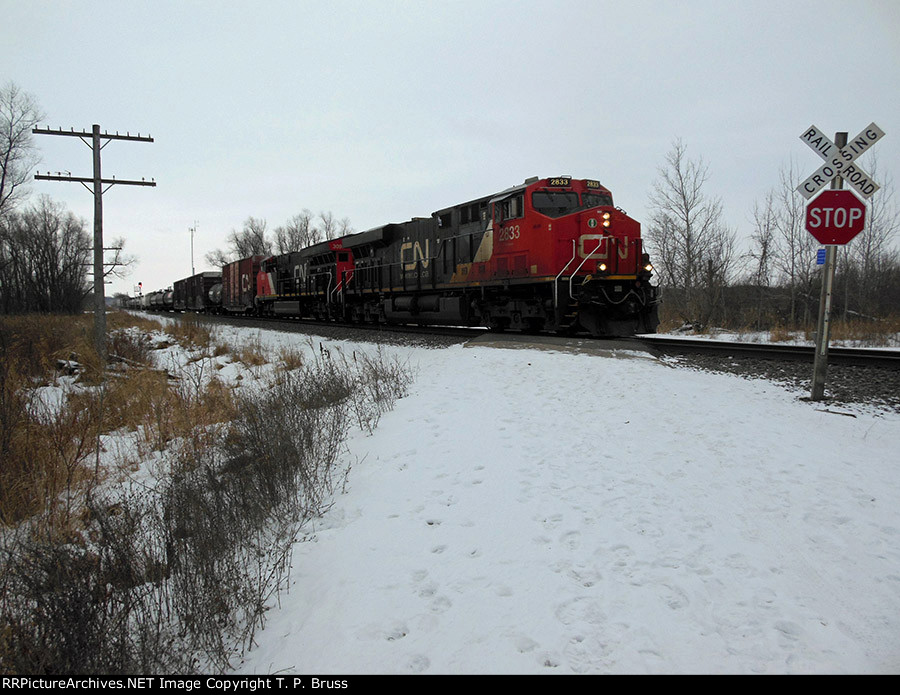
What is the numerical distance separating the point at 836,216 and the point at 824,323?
1.37 meters

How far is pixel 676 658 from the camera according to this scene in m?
2.02

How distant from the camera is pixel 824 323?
627 centimetres

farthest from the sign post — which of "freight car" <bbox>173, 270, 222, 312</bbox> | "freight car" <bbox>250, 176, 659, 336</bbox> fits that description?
"freight car" <bbox>173, 270, 222, 312</bbox>

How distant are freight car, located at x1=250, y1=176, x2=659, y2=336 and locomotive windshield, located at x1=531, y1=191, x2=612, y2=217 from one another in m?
0.02

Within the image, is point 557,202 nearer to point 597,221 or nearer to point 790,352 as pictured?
point 597,221

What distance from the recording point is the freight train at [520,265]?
33.8 ft

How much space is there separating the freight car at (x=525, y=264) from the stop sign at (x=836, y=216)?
166 inches

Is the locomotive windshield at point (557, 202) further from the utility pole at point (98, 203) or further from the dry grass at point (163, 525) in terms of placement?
the utility pole at point (98, 203)

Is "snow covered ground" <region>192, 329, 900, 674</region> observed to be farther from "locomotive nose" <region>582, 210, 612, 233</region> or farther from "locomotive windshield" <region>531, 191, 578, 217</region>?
"locomotive windshield" <region>531, 191, 578, 217</region>

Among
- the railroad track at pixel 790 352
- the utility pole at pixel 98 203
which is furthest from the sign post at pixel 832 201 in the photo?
the utility pole at pixel 98 203

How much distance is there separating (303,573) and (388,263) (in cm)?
1452

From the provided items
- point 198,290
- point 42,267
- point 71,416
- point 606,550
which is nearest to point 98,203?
point 71,416

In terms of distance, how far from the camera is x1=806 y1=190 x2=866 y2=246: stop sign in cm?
595
